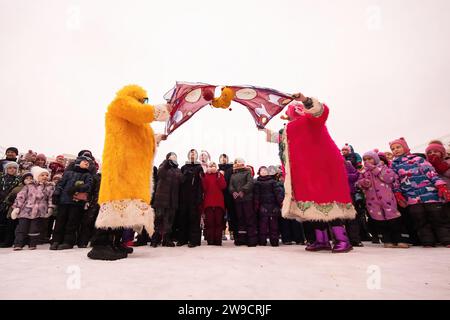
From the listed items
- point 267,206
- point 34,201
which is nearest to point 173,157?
point 267,206

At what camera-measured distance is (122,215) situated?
265 cm

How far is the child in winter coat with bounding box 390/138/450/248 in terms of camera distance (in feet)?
12.2

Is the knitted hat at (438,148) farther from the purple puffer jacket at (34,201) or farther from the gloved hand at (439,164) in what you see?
the purple puffer jacket at (34,201)

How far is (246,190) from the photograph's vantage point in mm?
4652

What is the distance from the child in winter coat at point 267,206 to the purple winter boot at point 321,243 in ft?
3.10

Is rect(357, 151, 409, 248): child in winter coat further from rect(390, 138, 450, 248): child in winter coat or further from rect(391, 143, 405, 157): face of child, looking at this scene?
rect(391, 143, 405, 157): face of child

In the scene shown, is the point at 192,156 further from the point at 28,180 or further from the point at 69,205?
the point at 28,180

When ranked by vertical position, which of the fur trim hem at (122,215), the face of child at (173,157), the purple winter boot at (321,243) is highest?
the face of child at (173,157)

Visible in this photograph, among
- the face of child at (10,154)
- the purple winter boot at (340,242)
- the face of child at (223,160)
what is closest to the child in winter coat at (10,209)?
the face of child at (10,154)

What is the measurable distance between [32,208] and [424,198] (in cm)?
636

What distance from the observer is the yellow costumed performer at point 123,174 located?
105 inches

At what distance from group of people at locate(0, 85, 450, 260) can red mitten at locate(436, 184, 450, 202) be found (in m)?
0.01
